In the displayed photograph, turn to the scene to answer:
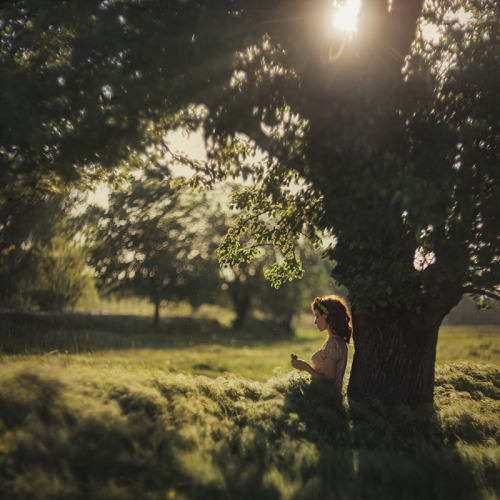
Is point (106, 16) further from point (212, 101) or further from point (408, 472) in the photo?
point (408, 472)

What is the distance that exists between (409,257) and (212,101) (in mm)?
4262

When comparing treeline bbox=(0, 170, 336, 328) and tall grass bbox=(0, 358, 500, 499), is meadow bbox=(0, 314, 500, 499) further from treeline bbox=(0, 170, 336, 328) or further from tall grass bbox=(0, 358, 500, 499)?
treeline bbox=(0, 170, 336, 328)

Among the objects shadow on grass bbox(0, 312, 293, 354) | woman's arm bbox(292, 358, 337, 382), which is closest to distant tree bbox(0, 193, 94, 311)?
shadow on grass bbox(0, 312, 293, 354)

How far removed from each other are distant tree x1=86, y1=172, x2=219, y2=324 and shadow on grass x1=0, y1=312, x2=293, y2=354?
2414 millimetres

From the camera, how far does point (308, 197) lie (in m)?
7.38

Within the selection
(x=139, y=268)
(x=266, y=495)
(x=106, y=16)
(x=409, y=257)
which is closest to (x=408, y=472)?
(x=266, y=495)

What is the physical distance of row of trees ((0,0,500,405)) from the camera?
547 centimetres

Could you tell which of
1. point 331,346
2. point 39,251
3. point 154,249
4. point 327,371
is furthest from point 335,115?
point 154,249

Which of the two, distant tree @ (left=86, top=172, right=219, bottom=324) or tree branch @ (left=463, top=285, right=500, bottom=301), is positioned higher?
distant tree @ (left=86, top=172, right=219, bottom=324)

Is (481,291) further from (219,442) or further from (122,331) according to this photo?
(122,331)

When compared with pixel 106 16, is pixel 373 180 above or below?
below

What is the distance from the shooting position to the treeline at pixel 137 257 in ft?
57.6

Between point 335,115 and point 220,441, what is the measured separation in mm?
5053

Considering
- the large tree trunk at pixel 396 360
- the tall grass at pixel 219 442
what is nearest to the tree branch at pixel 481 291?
the large tree trunk at pixel 396 360
